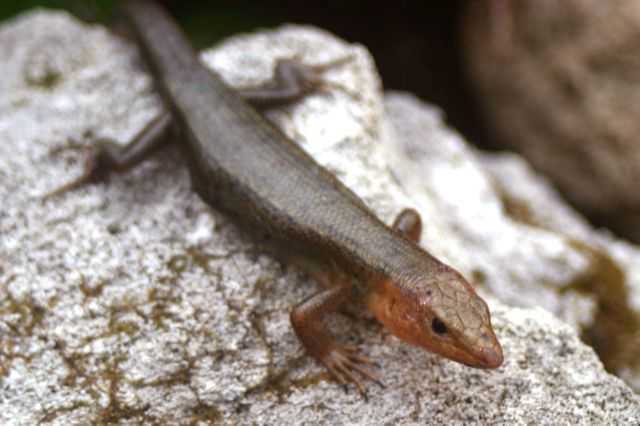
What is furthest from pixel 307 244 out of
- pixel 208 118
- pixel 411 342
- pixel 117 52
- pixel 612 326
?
pixel 117 52

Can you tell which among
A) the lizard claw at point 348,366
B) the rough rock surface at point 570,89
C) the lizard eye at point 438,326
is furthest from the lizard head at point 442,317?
the rough rock surface at point 570,89

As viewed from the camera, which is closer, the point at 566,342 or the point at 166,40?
the point at 566,342

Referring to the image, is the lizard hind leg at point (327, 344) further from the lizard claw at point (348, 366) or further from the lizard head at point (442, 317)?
the lizard head at point (442, 317)

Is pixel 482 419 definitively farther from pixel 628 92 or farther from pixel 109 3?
pixel 109 3

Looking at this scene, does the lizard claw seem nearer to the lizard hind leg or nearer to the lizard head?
the lizard hind leg

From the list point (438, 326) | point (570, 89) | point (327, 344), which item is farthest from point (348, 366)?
point (570, 89)

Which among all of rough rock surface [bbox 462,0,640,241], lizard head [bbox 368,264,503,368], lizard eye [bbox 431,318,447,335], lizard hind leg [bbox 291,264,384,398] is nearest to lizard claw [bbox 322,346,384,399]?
lizard hind leg [bbox 291,264,384,398]

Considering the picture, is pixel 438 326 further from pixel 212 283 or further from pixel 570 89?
pixel 570 89

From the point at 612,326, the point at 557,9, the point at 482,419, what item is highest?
the point at 557,9

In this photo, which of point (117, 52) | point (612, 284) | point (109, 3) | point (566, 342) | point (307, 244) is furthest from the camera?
point (109, 3)
